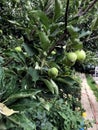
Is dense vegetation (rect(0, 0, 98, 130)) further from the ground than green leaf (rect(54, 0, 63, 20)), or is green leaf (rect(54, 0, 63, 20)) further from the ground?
green leaf (rect(54, 0, 63, 20))

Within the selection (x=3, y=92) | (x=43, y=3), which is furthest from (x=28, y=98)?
(x=43, y=3)

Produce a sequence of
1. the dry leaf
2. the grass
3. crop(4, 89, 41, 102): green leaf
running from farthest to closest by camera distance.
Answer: the grass, crop(4, 89, 41, 102): green leaf, the dry leaf

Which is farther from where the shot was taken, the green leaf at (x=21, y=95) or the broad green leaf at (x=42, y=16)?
the broad green leaf at (x=42, y=16)

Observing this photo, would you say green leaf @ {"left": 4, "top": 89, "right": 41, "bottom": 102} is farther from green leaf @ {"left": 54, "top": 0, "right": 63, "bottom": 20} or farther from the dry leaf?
green leaf @ {"left": 54, "top": 0, "right": 63, "bottom": 20}

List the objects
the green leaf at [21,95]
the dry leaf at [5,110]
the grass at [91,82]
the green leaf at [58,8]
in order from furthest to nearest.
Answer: the grass at [91,82]
the green leaf at [58,8]
the green leaf at [21,95]
the dry leaf at [5,110]

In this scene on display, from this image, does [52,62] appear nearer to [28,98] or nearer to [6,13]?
[28,98]

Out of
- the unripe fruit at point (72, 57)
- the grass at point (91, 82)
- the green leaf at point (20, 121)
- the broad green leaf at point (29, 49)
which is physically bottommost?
the grass at point (91, 82)

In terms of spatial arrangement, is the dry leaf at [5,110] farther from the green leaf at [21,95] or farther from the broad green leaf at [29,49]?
the broad green leaf at [29,49]

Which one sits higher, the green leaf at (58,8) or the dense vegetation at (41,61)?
the green leaf at (58,8)

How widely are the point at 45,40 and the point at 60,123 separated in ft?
7.88

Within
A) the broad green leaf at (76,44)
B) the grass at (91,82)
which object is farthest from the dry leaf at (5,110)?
the grass at (91,82)

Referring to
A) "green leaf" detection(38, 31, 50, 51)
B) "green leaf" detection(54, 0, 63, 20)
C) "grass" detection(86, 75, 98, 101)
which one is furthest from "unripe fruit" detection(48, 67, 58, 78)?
"grass" detection(86, 75, 98, 101)

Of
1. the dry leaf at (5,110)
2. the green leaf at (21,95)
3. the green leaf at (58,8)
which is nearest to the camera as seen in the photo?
the dry leaf at (5,110)

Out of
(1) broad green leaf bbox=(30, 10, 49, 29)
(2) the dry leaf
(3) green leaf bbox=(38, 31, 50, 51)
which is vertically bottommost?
(2) the dry leaf
